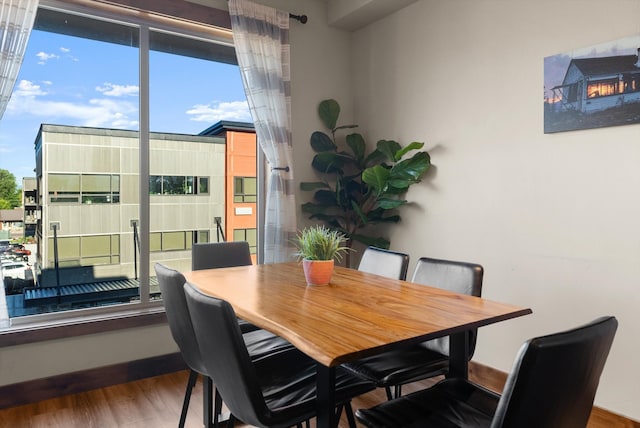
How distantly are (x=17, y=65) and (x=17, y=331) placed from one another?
1.52 m

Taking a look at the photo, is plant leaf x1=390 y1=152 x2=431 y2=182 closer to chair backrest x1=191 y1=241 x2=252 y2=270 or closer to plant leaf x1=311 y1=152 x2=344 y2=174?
plant leaf x1=311 y1=152 x2=344 y2=174

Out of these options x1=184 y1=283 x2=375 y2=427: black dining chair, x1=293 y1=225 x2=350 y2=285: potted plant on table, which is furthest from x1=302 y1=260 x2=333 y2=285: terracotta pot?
x1=184 y1=283 x2=375 y2=427: black dining chair

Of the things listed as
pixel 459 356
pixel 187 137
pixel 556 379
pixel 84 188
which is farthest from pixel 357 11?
pixel 556 379

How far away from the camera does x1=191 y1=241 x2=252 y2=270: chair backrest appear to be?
266 centimetres

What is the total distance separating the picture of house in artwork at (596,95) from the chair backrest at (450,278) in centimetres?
110

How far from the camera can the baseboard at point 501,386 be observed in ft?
7.45

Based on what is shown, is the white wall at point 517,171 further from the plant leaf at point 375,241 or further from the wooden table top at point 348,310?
the wooden table top at point 348,310

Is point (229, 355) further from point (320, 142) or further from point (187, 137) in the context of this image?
point (320, 142)

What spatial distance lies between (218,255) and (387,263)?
1.03 meters

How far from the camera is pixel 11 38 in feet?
8.21

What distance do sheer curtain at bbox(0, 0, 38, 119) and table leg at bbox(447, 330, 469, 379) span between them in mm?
2674

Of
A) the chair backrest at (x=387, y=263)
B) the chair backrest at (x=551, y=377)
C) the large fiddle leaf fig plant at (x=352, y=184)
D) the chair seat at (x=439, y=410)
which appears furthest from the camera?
the large fiddle leaf fig plant at (x=352, y=184)

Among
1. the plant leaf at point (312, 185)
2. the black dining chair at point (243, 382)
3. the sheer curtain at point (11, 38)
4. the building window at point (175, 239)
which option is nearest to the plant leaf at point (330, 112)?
the plant leaf at point (312, 185)

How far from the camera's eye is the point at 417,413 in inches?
56.0
